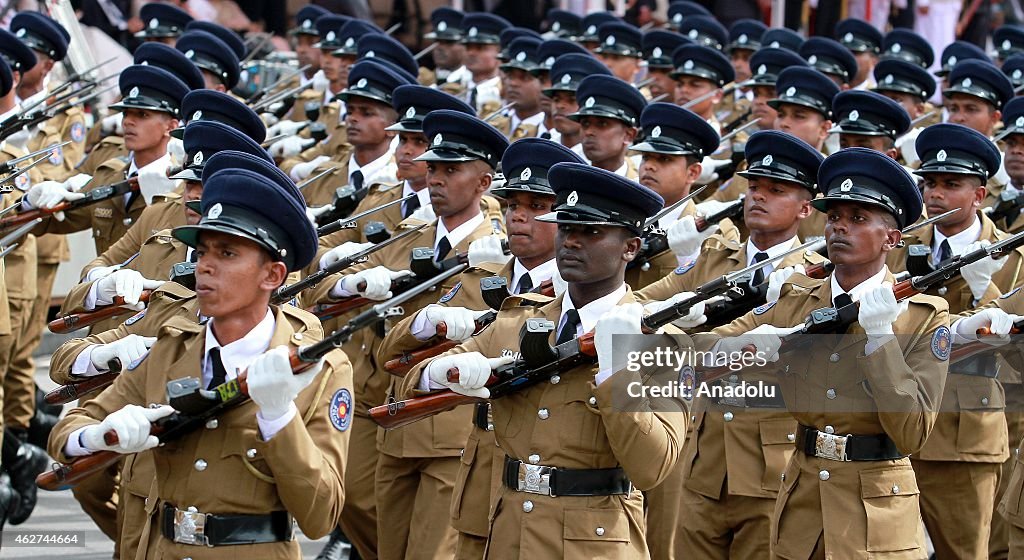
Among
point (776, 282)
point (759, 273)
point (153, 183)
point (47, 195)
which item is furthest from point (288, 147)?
point (776, 282)

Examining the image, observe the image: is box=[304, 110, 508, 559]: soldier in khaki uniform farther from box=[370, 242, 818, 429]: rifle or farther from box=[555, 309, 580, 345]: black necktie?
box=[555, 309, 580, 345]: black necktie

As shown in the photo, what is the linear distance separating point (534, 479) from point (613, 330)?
0.67m

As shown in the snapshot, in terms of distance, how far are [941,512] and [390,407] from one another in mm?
3020

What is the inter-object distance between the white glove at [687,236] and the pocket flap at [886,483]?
190 centimetres

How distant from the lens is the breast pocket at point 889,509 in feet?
20.7

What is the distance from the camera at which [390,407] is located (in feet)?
19.6

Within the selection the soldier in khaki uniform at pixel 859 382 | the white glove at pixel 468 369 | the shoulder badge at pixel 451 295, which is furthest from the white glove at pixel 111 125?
the white glove at pixel 468 369

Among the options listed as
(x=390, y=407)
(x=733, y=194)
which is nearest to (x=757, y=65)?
(x=733, y=194)

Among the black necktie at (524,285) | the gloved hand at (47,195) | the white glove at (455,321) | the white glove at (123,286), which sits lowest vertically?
the gloved hand at (47,195)

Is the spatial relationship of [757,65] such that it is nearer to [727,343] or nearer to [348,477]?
[348,477]

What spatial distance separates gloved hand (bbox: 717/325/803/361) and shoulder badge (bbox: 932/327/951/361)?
0.49 meters

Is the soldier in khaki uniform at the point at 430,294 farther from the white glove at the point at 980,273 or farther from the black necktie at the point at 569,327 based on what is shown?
the white glove at the point at 980,273

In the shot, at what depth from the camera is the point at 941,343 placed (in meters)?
6.27

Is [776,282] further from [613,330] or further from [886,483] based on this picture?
A: [613,330]
